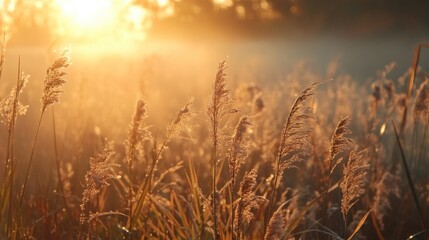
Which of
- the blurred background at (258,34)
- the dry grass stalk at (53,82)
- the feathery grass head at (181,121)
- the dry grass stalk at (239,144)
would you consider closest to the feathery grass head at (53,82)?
the dry grass stalk at (53,82)

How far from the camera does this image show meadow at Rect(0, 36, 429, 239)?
2088mm

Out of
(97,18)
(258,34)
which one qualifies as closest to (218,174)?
(97,18)

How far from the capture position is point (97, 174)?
2.10 metres

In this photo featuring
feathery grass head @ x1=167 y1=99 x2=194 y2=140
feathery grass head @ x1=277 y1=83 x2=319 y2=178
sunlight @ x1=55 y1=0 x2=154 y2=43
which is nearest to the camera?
feathery grass head @ x1=277 y1=83 x2=319 y2=178

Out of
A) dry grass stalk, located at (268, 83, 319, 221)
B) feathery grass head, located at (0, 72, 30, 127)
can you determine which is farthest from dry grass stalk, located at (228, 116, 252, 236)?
feathery grass head, located at (0, 72, 30, 127)

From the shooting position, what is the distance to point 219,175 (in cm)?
366

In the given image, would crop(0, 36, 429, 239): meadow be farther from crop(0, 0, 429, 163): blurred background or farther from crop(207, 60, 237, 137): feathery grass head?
crop(0, 0, 429, 163): blurred background

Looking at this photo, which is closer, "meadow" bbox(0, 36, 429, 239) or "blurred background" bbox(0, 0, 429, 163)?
"meadow" bbox(0, 36, 429, 239)

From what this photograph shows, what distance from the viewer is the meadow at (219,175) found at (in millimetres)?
2088

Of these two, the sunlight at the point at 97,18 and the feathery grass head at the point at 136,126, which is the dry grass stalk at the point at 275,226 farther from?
the sunlight at the point at 97,18

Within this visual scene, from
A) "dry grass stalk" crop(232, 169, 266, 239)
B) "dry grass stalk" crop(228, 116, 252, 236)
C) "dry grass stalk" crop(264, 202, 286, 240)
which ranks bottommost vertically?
"dry grass stalk" crop(264, 202, 286, 240)

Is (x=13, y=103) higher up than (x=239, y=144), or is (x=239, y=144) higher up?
(x=13, y=103)

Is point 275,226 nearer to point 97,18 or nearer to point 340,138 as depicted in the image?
point 340,138

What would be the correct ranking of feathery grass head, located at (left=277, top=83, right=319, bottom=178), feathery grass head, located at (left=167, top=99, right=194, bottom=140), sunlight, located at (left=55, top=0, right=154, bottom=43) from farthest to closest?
sunlight, located at (left=55, top=0, right=154, bottom=43), feathery grass head, located at (left=167, top=99, right=194, bottom=140), feathery grass head, located at (left=277, top=83, right=319, bottom=178)
